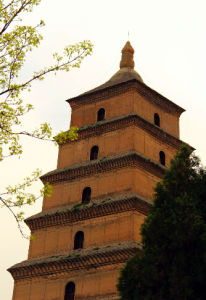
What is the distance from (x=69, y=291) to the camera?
2350 cm

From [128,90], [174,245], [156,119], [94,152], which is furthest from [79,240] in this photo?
[174,245]

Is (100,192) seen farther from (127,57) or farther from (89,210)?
(127,57)

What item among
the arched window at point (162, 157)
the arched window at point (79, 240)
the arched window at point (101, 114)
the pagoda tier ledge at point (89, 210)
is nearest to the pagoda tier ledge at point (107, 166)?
the arched window at point (162, 157)

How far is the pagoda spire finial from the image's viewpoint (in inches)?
1233

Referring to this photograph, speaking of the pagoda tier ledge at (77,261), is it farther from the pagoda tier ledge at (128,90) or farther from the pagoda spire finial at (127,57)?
the pagoda spire finial at (127,57)

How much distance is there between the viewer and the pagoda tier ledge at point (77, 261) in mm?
22422

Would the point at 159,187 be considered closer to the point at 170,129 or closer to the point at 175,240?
the point at 175,240

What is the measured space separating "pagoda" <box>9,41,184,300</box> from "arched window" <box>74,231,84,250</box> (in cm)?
4

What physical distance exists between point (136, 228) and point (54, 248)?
3811 millimetres

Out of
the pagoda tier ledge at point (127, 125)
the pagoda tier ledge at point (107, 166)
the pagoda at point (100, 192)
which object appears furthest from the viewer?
the pagoda tier ledge at point (127, 125)

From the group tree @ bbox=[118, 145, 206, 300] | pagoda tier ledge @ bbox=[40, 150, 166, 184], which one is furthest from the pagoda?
tree @ bbox=[118, 145, 206, 300]

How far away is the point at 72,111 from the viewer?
28.8 metres

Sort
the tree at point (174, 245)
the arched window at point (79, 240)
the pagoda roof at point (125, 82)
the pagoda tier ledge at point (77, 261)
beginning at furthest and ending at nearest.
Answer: the pagoda roof at point (125, 82) < the arched window at point (79, 240) < the pagoda tier ledge at point (77, 261) < the tree at point (174, 245)

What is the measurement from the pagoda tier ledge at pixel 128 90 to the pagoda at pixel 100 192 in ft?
0.15
